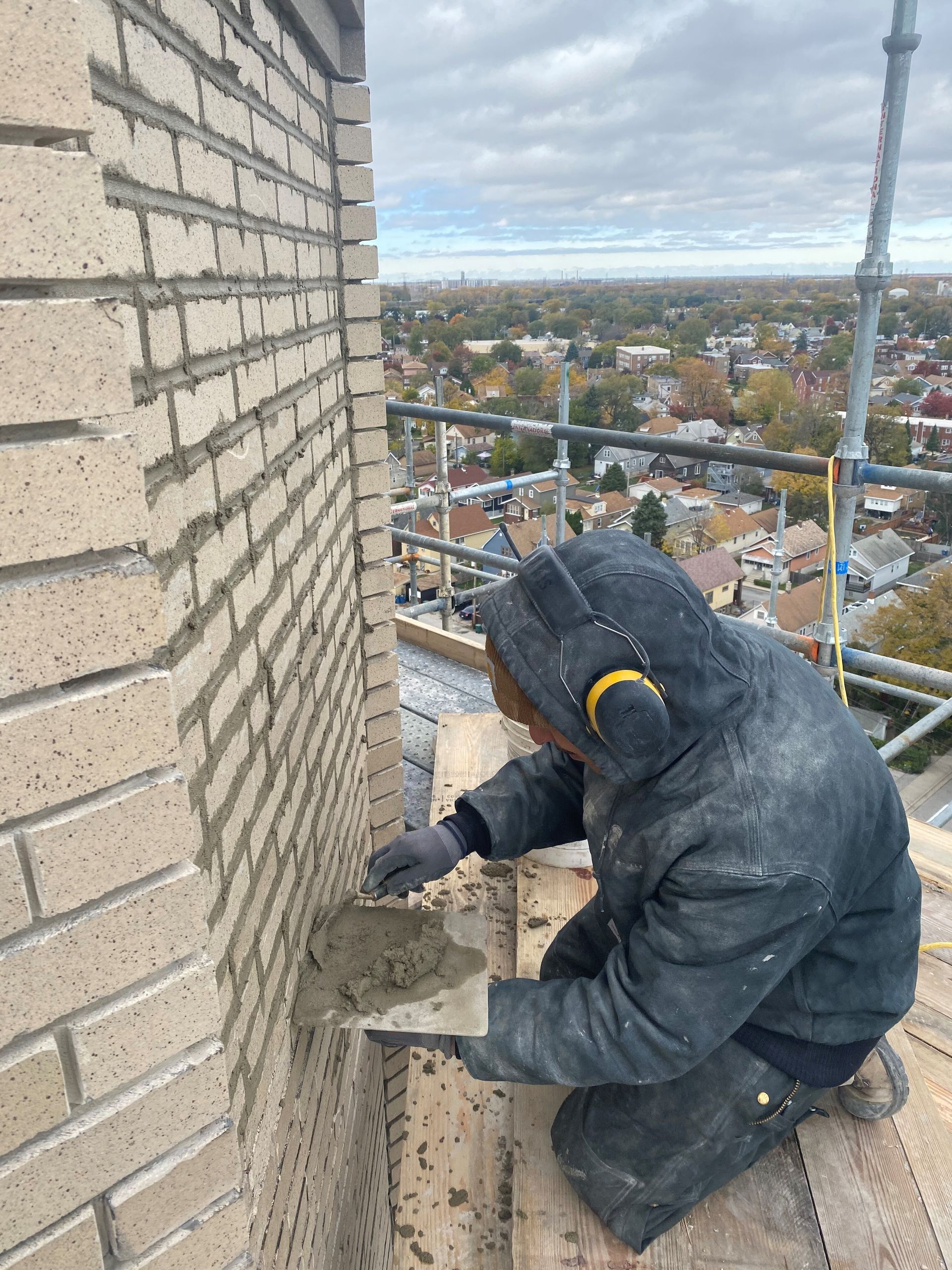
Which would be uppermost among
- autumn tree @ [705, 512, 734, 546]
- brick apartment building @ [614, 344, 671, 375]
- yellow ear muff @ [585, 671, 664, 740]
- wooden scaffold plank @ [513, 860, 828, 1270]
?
brick apartment building @ [614, 344, 671, 375]

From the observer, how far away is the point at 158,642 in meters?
0.84

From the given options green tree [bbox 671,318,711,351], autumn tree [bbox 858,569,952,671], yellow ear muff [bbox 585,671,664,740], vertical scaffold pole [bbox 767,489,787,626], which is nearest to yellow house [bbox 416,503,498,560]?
green tree [bbox 671,318,711,351]

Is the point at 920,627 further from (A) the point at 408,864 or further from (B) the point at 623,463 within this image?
(A) the point at 408,864

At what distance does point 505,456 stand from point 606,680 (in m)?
6.68

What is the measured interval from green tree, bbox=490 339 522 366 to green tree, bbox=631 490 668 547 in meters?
2.41

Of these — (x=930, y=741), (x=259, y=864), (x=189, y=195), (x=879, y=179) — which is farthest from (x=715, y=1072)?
(x=930, y=741)

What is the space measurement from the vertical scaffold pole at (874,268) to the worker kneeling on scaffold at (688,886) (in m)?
1.87

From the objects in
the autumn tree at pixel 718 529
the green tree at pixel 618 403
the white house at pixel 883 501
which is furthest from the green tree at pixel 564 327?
the white house at pixel 883 501

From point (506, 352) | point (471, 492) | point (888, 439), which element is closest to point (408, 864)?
point (888, 439)

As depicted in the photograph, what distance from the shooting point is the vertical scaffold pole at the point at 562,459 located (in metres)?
5.11

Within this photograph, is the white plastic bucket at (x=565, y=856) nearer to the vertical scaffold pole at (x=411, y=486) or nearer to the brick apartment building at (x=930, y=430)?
the brick apartment building at (x=930, y=430)

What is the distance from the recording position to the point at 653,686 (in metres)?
1.57

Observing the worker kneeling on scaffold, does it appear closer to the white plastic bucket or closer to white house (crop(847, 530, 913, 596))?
the white plastic bucket

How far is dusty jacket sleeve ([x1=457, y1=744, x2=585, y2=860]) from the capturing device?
2.45m
